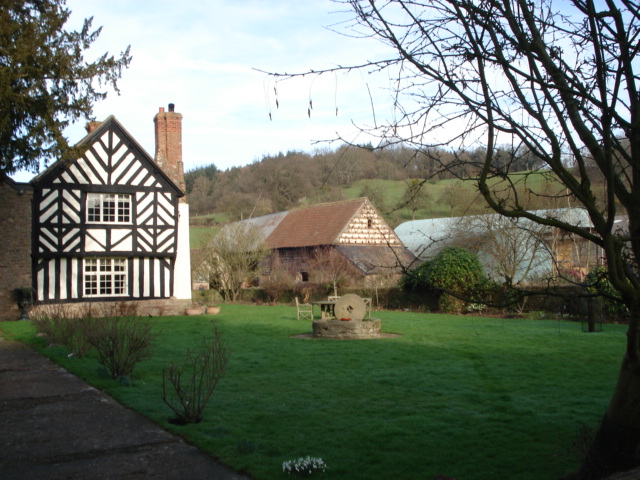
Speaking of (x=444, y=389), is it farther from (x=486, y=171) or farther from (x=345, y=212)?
(x=345, y=212)

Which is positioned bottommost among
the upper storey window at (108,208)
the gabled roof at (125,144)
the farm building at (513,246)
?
the farm building at (513,246)

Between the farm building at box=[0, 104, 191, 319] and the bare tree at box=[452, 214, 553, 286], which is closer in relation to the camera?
the farm building at box=[0, 104, 191, 319]

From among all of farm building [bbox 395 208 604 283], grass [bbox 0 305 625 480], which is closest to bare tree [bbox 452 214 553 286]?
farm building [bbox 395 208 604 283]

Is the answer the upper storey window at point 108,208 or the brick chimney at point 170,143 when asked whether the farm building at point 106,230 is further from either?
the brick chimney at point 170,143

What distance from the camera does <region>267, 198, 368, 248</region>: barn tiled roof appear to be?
3894 centimetres

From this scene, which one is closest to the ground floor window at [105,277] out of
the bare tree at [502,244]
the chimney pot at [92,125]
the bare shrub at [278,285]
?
the chimney pot at [92,125]

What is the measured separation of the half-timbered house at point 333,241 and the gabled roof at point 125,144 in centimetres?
1207

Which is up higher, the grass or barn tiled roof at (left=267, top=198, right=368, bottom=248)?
barn tiled roof at (left=267, top=198, right=368, bottom=248)

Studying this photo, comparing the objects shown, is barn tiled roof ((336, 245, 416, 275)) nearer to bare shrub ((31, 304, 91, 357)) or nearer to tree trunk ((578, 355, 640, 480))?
bare shrub ((31, 304, 91, 357))

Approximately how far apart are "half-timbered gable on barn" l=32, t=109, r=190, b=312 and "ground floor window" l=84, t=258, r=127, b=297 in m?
0.04

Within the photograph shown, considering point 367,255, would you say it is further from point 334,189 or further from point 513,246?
point 334,189

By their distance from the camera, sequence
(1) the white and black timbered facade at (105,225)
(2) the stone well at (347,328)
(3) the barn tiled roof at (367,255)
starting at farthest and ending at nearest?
(3) the barn tiled roof at (367,255), (1) the white and black timbered facade at (105,225), (2) the stone well at (347,328)

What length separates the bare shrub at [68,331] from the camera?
12594 mm

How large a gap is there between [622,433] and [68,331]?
1180cm
